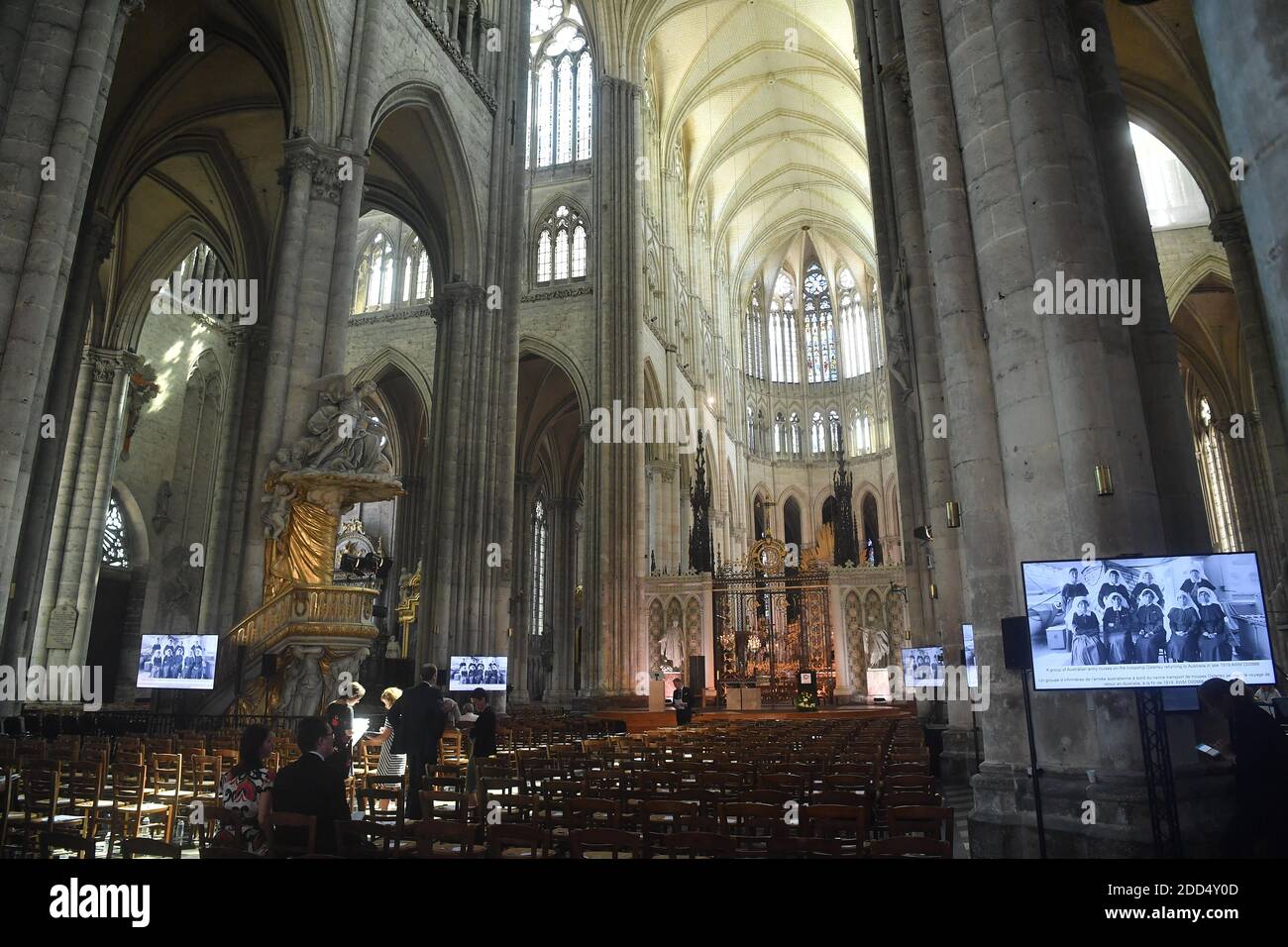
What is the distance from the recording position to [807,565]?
25078 mm

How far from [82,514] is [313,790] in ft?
63.5

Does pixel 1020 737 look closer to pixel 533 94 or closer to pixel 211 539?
pixel 211 539

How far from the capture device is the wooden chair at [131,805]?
561cm

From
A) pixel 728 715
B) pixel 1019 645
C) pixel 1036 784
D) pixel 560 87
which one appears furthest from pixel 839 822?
pixel 560 87

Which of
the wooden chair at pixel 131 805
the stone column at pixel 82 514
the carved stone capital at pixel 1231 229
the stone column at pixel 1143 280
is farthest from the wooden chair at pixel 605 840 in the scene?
the stone column at pixel 82 514

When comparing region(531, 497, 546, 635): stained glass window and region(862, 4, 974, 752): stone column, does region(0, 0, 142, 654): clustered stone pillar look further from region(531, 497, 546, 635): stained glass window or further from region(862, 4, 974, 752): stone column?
region(531, 497, 546, 635): stained glass window

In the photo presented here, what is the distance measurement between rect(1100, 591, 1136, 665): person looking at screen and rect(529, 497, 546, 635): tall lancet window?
36.1 m

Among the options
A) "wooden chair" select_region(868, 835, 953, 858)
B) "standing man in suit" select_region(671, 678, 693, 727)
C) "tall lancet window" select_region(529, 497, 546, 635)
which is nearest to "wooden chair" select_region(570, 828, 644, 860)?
"wooden chair" select_region(868, 835, 953, 858)

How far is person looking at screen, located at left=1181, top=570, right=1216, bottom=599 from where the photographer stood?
4719mm

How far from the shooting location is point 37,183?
884 cm

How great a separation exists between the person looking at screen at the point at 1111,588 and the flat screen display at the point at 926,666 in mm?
6959

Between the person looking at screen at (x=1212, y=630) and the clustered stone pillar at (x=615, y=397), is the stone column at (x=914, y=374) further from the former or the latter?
the clustered stone pillar at (x=615, y=397)
